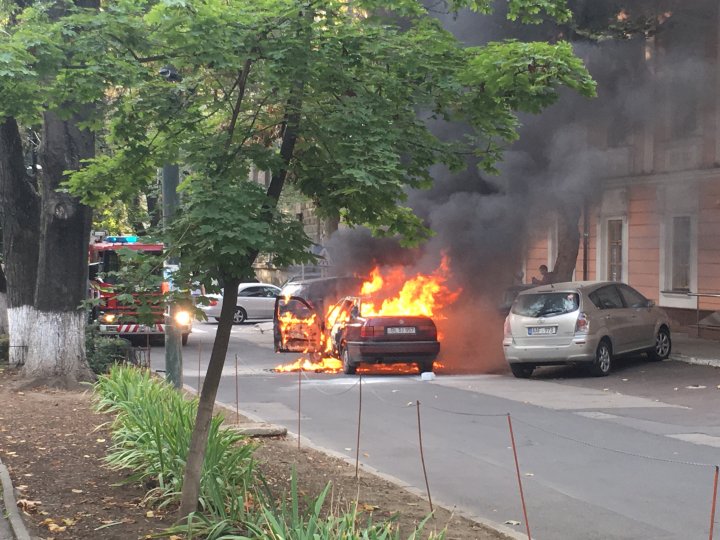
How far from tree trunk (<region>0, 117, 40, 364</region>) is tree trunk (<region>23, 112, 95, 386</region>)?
4.86ft

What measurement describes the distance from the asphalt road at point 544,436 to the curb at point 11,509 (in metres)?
3.07

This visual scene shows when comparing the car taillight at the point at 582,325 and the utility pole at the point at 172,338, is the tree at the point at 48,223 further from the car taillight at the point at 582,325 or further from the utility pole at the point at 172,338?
the car taillight at the point at 582,325

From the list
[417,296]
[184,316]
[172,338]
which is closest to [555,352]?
[417,296]

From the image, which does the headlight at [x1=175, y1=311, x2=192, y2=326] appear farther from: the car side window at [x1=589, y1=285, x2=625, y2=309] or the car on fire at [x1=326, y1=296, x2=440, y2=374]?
the car side window at [x1=589, y1=285, x2=625, y2=309]

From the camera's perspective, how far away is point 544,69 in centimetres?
614

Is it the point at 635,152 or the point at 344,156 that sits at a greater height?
the point at 635,152

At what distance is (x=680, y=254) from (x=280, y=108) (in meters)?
17.3

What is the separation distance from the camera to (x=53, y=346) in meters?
12.7

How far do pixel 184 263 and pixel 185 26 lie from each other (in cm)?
148

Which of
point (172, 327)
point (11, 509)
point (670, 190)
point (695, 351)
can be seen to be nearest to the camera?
point (11, 509)

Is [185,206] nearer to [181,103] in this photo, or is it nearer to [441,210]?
[181,103]

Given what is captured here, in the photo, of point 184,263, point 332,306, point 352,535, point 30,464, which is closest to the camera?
point 352,535

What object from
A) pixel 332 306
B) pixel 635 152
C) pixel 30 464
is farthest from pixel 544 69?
pixel 635 152

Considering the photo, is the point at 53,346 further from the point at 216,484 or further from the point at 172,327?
the point at 216,484
